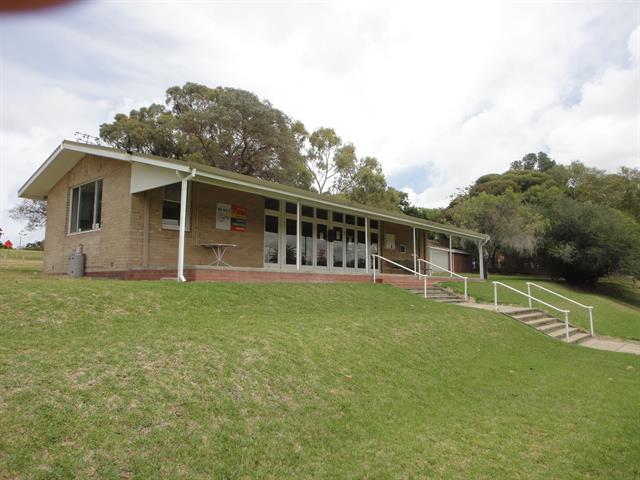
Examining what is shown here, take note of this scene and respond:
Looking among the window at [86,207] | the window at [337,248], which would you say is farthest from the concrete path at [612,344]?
the window at [86,207]

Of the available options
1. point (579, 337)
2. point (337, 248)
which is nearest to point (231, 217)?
point (337, 248)

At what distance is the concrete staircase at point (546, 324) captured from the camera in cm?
1239

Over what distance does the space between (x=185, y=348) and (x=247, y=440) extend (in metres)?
1.77

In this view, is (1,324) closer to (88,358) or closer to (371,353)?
(88,358)

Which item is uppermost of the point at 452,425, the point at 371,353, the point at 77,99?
the point at 77,99

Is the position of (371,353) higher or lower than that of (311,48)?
lower

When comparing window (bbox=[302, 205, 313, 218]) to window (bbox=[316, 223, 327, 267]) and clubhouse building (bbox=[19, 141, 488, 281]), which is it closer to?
clubhouse building (bbox=[19, 141, 488, 281])

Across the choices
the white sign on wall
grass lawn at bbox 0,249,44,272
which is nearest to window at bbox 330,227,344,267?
the white sign on wall

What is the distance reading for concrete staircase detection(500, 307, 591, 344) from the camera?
12.4 metres

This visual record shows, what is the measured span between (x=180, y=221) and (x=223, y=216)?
2494mm

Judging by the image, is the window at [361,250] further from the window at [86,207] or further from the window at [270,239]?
the window at [86,207]

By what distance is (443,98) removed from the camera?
10.7 metres

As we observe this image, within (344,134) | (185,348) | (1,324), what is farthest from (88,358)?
(344,134)

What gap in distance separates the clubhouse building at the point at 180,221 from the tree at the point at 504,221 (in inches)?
645
